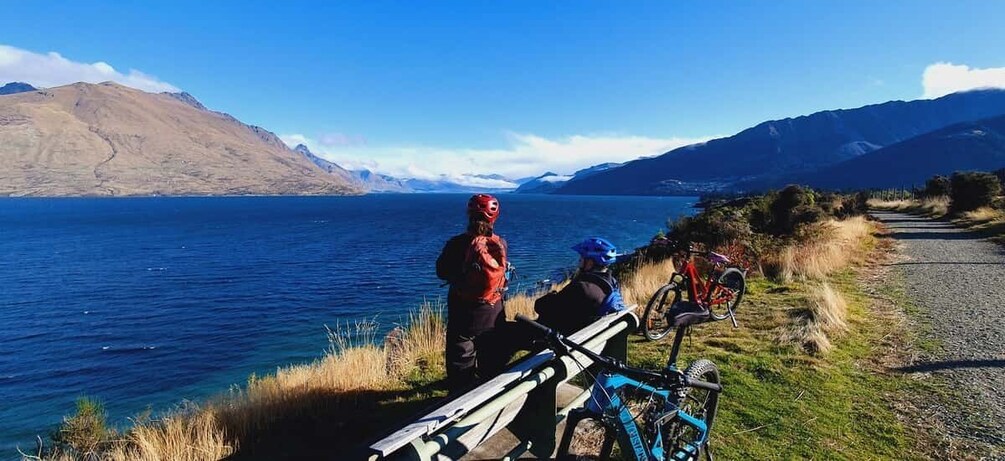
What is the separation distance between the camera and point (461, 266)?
172 inches

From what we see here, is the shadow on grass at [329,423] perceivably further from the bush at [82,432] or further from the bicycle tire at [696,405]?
the bush at [82,432]

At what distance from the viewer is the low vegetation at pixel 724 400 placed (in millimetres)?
4438

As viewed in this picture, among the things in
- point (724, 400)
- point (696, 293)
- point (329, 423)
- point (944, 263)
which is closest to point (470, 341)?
point (329, 423)

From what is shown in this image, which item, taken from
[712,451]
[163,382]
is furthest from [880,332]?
[163,382]

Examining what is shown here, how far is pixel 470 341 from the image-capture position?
4578 mm

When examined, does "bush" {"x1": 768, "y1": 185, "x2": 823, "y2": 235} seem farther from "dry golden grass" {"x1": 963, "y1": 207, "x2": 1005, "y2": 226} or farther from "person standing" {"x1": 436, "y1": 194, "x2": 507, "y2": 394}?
"person standing" {"x1": 436, "y1": 194, "x2": 507, "y2": 394}

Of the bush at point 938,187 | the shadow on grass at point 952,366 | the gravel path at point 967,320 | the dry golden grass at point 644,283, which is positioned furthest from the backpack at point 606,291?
the bush at point 938,187

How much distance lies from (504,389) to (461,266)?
4.70 ft

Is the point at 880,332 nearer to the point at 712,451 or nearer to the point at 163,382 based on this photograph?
the point at 712,451

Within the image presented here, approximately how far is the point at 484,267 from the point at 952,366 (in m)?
5.92

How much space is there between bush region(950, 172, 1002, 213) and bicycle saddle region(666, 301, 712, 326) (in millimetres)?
33448

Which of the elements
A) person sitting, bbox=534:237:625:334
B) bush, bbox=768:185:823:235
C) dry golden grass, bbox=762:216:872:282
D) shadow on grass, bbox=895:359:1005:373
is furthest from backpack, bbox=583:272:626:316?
bush, bbox=768:185:823:235

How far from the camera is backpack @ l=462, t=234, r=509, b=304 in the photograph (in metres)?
4.29

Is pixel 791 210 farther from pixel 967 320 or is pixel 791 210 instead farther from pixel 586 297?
pixel 586 297
